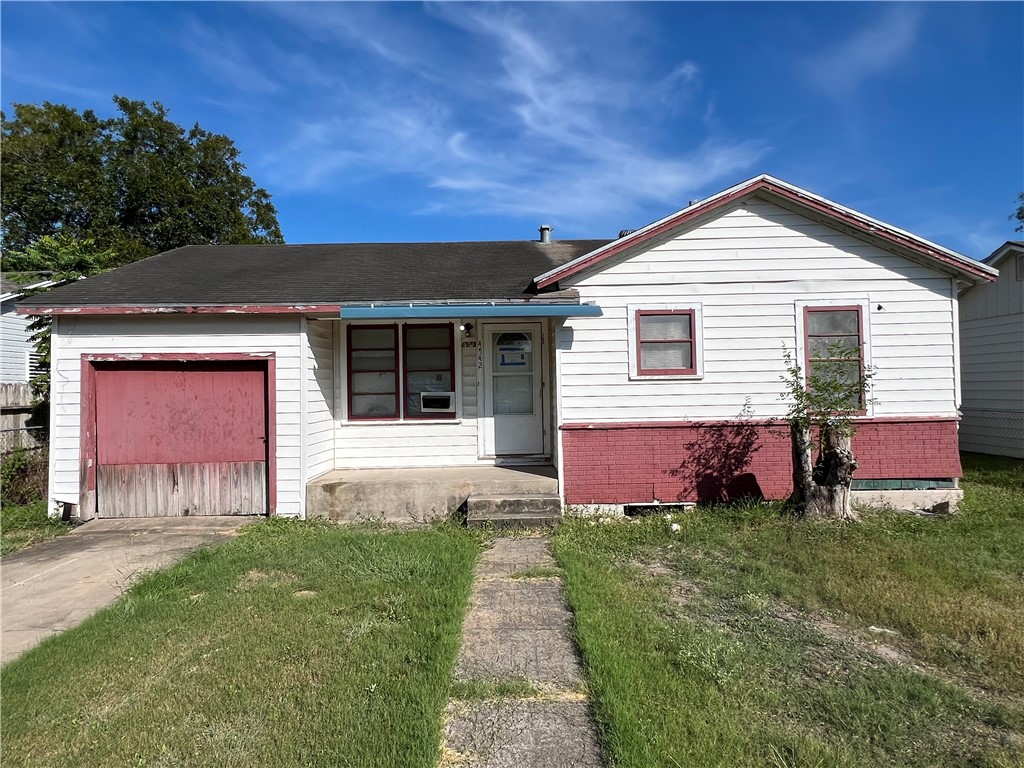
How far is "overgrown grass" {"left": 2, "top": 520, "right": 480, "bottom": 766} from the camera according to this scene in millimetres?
2863

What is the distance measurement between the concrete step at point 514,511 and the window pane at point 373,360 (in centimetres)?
293

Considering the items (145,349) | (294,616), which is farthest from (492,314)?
(145,349)

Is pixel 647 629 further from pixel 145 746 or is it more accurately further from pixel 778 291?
pixel 778 291

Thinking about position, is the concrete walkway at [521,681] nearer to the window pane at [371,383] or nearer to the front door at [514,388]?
the front door at [514,388]

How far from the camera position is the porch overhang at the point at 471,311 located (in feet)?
24.2

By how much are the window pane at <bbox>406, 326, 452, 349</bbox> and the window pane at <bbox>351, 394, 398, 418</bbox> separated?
0.95 metres

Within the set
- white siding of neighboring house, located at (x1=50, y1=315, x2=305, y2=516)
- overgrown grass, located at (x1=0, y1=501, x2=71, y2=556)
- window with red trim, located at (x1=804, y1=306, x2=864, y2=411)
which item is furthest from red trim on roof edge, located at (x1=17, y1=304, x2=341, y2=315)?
window with red trim, located at (x1=804, y1=306, x2=864, y2=411)

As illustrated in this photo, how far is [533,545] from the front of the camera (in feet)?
21.5

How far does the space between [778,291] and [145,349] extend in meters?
8.97

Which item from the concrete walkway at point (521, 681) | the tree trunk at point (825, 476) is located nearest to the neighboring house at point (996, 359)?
the tree trunk at point (825, 476)

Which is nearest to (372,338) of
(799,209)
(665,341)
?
(665,341)

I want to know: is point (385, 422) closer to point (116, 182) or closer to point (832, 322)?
point (832, 322)

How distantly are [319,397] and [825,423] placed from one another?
7117 millimetres

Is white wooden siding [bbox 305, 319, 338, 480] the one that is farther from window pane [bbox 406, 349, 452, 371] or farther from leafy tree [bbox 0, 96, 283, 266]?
leafy tree [bbox 0, 96, 283, 266]
